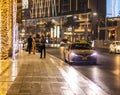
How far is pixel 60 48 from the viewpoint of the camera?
6284 centimetres

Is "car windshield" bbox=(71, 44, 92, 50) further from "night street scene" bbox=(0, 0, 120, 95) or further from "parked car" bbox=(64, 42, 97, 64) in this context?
"parked car" bbox=(64, 42, 97, 64)

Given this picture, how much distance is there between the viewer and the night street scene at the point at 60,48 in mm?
14888

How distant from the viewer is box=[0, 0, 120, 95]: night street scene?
1489cm

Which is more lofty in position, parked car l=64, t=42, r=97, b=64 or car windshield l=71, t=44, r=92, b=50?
car windshield l=71, t=44, r=92, b=50

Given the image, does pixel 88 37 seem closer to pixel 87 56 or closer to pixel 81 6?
pixel 81 6

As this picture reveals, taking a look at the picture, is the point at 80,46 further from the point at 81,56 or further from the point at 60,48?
the point at 60,48

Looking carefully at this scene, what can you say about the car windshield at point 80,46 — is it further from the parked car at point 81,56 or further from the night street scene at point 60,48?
the parked car at point 81,56

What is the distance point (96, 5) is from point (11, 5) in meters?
86.7

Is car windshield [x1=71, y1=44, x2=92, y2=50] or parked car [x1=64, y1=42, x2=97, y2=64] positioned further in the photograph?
car windshield [x1=71, y1=44, x2=92, y2=50]

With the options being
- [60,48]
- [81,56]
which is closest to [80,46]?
[81,56]

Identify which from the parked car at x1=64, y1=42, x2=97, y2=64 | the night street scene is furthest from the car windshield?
the parked car at x1=64, y1=42, x2=97, y2=64

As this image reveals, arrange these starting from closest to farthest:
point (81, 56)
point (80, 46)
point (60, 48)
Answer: point (81, 56), point (80, 46), point (60, 48)

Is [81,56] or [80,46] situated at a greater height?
[80,46]

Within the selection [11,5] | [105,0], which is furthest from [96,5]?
[11,5]
